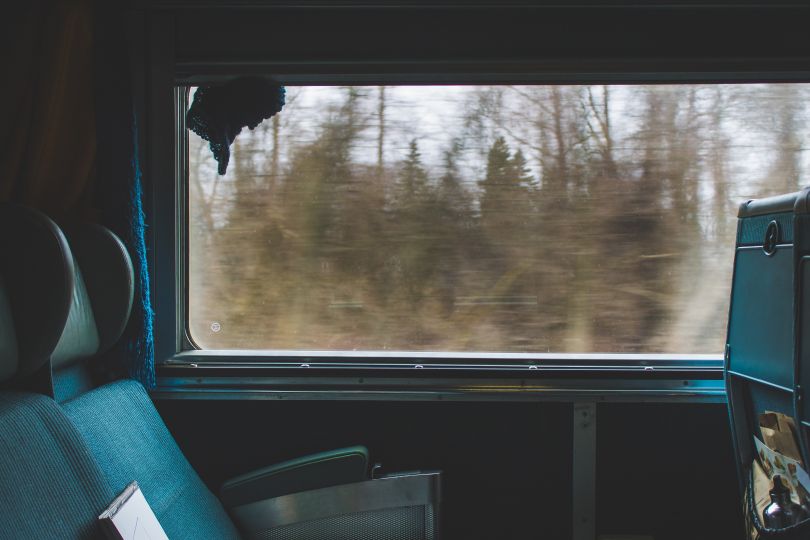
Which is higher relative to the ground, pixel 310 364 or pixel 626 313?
pixel 626 313

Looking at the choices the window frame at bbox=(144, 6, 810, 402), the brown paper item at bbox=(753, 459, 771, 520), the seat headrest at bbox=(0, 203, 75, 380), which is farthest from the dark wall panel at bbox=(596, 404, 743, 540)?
the seat headrest at bbox=(0, 203, 75, 380)

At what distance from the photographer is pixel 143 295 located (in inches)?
82.6

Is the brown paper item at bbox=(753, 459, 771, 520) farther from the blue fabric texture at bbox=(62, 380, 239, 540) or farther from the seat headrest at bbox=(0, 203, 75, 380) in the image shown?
the seat headrest at bbox=(0, 203, 75, 380)

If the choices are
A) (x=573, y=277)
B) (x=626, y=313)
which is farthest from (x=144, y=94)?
(x=626, y=313)

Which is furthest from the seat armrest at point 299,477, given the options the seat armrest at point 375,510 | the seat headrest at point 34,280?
the seat headrest at point 34,280

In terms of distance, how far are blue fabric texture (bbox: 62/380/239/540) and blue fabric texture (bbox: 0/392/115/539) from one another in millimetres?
89

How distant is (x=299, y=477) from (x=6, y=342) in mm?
986

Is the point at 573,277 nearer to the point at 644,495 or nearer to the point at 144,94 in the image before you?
the point at 644,495

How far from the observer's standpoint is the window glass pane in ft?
7.57

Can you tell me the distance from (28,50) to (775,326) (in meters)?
2.32

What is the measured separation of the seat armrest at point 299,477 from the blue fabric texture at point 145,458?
10 centimetres

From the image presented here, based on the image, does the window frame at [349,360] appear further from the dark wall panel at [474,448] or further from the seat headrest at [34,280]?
the seat headrest at [34,280]

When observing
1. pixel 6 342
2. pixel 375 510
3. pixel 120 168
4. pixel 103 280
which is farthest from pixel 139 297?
pixel 375 510

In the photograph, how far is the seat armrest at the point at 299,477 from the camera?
204cm
